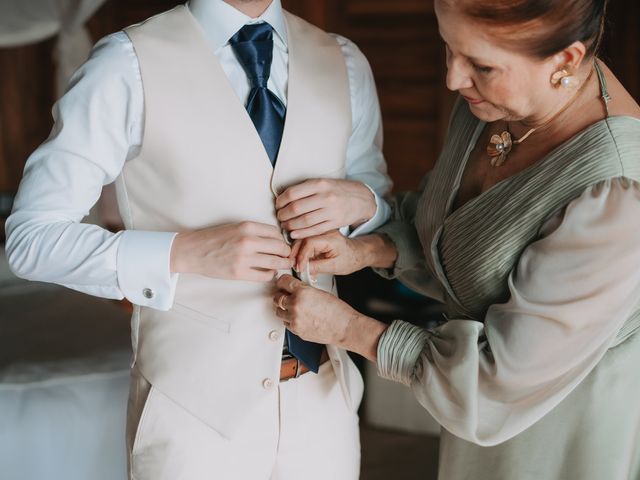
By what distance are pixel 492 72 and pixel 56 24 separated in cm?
309

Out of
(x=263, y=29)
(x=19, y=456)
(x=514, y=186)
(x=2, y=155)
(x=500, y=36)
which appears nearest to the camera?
(x=500, y=36)

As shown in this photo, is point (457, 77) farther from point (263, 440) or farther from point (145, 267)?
point (263, 440)

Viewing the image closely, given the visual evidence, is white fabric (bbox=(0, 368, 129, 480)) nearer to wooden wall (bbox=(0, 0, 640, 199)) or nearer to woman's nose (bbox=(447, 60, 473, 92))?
woman's nose (bbox=(447, 60, 473, 92))

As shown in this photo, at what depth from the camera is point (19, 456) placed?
231 cm

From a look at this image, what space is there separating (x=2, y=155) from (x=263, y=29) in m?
3.96

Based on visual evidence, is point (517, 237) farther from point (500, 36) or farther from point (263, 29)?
point (263, 29)

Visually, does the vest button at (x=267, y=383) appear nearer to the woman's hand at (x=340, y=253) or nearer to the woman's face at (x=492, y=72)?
the woman's hand at (x=340, y=253)

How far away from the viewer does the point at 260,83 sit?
1.43m

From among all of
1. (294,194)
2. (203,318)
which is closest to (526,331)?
(294,194)

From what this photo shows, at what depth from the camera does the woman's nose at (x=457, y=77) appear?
1.29 m

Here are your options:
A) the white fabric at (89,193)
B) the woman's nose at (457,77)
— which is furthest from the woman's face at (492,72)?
the white fabric at (89,193)

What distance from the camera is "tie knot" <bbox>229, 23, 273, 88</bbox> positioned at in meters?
1.43

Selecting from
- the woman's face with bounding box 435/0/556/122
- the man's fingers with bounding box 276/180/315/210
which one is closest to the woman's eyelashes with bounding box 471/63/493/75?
the woman's face with bounding box 435/0/556/122

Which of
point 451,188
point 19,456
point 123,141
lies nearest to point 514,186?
point 451,188
